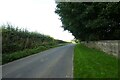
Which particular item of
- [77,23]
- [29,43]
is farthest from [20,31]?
[77,23]

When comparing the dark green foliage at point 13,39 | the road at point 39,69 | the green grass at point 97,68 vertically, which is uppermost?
the dark green foliage at point 13,39

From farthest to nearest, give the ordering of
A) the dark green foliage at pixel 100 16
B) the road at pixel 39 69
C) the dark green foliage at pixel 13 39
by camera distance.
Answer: the dark green foliage at pixel 13 39 < the dark green foliage at pixel 100 16 < the road at pixel 39 69

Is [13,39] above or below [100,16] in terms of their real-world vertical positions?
below

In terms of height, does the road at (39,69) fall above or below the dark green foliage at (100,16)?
below

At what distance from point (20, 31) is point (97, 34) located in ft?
35.6

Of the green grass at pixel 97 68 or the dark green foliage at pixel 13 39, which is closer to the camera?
the green grass at pixel 97 68

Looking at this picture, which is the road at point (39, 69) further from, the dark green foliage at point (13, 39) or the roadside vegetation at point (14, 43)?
the dark green foliage at point (13, 39)

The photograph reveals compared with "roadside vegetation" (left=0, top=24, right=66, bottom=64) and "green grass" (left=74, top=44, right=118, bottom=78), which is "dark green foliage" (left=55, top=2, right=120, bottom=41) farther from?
"roadside vegetation" (left=0, top=24, right=66, bottom=64)

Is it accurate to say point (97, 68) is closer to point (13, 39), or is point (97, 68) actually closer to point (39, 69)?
point (39, 69)

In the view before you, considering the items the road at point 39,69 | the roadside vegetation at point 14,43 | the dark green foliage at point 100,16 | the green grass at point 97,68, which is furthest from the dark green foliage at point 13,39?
the green grass at point 97,68

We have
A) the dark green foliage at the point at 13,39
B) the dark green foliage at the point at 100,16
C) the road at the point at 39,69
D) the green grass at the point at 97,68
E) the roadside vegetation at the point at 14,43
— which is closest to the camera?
the green grass at the point at 97,68

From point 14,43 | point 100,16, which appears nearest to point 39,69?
point 100,16

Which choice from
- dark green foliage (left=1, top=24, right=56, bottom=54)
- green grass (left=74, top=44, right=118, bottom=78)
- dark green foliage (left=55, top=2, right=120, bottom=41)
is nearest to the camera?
green grass (left=74, top=44, right=118, bottom=78)

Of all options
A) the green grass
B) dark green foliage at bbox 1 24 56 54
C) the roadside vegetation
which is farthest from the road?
dark green foliage at bbox 1 24 56 54
